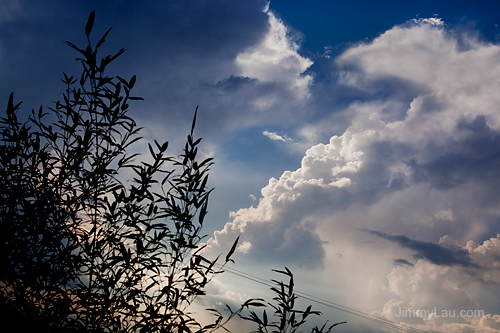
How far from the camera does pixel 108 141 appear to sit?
11.9ft

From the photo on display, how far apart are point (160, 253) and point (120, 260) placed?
0.46 metres

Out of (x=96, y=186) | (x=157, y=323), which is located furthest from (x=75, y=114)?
(x=157, y=323)

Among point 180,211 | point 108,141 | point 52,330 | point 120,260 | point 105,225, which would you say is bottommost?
point 52,330

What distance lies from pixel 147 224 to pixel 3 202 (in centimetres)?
181

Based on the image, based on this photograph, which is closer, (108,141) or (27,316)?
(27,316)

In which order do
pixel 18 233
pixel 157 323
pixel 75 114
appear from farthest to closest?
pixel 75 114
pixel 18 233
pixel 157 323

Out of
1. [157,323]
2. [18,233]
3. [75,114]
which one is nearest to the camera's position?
[157,323]

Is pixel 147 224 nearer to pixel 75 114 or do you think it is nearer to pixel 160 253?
pixel 160 253

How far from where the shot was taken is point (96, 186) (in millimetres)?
3570

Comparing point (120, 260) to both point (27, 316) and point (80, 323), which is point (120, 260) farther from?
point (27, 316)

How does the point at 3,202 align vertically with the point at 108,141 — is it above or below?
below

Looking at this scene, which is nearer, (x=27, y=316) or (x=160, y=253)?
(x=27, y=316)

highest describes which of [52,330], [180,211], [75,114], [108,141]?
[75,114]

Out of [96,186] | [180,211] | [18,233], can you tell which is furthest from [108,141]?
[18,233]
